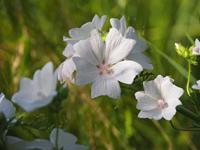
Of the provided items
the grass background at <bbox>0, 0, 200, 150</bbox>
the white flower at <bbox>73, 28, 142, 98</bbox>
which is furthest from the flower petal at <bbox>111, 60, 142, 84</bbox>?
the grass background at <bbox>0, 0, 200, 150</bbox>

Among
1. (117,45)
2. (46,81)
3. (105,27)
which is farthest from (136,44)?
(105,27)

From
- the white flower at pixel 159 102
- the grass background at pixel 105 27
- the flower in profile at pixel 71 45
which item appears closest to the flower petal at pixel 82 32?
the flower in profile at pixel 71 45

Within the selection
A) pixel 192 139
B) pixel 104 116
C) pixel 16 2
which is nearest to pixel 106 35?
pixel 104 116

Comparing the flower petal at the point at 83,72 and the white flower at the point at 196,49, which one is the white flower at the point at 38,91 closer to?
the flower petal at the point at 83,72

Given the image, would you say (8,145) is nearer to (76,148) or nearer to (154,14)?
(76,148)

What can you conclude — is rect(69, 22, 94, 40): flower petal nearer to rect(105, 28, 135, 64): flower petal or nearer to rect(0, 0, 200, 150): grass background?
rect(105, 28, 135, 64): flower petal

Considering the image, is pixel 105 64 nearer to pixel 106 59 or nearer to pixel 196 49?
pixel 106 59

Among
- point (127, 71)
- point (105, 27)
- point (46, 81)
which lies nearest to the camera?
point (127, 71)
